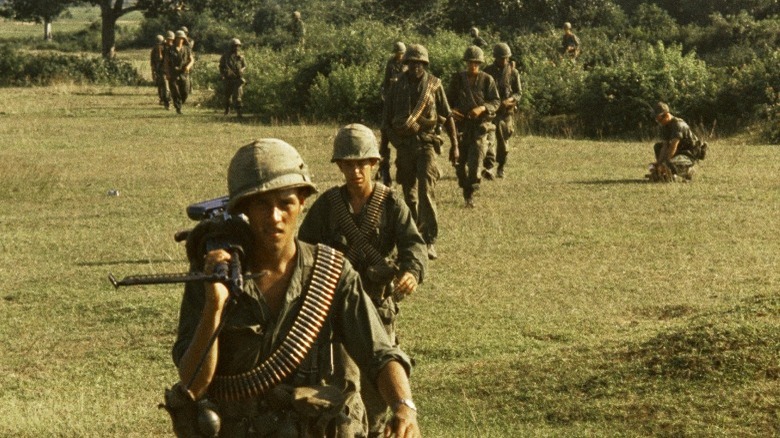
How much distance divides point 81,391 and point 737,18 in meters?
A: 35.1

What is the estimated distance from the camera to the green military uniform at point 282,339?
15.8 feet

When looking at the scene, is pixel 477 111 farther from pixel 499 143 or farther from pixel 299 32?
pixel 299 32

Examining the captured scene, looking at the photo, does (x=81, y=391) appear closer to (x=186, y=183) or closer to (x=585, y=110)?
(x=186, y=183)

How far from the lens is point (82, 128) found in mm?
33438

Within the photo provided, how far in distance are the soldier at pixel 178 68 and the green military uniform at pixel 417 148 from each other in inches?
905

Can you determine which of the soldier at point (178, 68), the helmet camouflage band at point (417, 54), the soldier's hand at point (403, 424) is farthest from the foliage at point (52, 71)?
the soldier's hand at point (403, 424)

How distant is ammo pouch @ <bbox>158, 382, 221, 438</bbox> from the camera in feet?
15.6

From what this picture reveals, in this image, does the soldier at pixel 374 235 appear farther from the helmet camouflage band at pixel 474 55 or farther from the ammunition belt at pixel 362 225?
the helmet camouflage band at pixel 474 55

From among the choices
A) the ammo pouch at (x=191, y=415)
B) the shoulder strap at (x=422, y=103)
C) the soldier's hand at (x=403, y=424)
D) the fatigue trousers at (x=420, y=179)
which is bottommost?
the fatigue trousers at (x=420, y=179)

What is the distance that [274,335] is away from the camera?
4.89m

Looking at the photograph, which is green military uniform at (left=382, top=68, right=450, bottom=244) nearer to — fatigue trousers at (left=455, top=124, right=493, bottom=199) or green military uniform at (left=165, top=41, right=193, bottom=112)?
fatigue trousers at (left=455, top=124, right=493, bottom=199)

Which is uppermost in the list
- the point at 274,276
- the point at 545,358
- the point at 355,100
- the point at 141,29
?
the point at 274,276

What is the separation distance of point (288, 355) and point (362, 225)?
150 inches

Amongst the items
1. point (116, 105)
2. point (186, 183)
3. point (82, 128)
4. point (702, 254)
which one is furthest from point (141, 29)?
point (702, 254)
